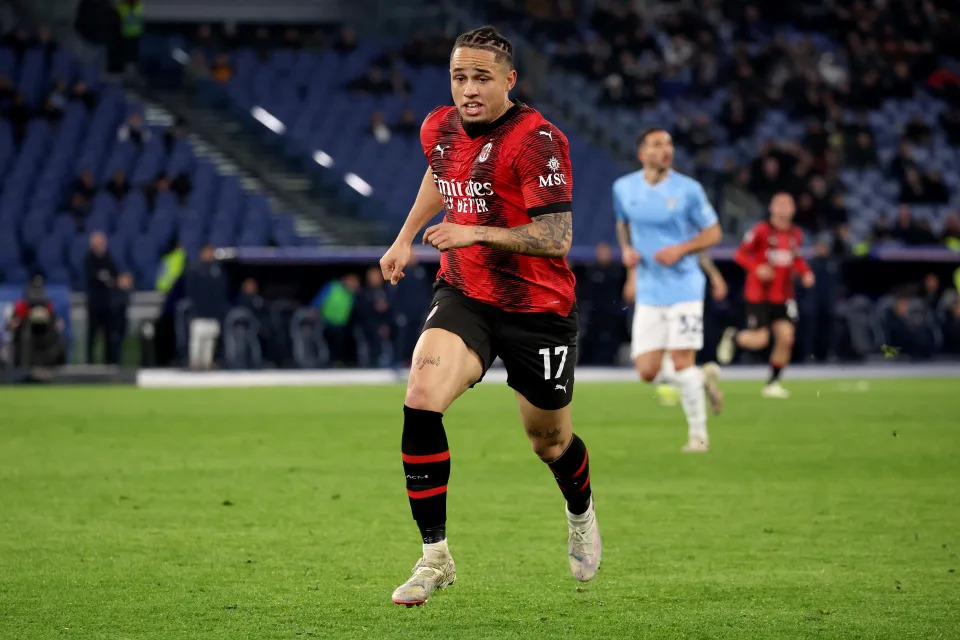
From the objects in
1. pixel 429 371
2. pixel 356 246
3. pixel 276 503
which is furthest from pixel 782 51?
pixel 429 371

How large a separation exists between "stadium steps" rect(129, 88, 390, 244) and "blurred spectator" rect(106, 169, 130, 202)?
3479 mm

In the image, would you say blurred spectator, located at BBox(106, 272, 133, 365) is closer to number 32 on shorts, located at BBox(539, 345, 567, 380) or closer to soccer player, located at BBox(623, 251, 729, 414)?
soccer player, located at BBox(623, 251, 729, 414)

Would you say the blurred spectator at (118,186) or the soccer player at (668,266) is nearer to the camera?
the soccer player at (668,266)

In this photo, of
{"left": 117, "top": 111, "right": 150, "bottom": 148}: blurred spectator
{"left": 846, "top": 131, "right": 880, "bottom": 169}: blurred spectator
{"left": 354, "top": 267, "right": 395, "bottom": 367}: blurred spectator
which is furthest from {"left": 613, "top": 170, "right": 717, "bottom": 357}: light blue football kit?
{"left": 846, "top": 131, "right": 880, "bottom": 169}: blurred spectator

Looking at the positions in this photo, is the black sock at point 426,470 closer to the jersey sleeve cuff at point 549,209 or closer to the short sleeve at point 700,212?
the jersey sleeve cuff at point 549,209

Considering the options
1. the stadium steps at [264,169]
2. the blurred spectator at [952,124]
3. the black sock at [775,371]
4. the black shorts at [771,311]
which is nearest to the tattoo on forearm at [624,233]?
the black shorts at [771,311]

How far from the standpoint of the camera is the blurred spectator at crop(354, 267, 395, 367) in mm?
24906

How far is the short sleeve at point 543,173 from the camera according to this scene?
5.77m

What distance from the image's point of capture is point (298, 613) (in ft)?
18.2

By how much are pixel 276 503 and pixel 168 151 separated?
2188cm

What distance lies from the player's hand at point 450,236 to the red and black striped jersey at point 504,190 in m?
0.44

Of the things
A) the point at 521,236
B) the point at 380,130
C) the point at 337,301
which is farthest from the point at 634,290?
the point at 380,130

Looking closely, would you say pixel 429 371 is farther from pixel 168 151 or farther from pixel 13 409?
pixel 168 151

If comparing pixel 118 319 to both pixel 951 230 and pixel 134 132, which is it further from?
pixel 951 230
